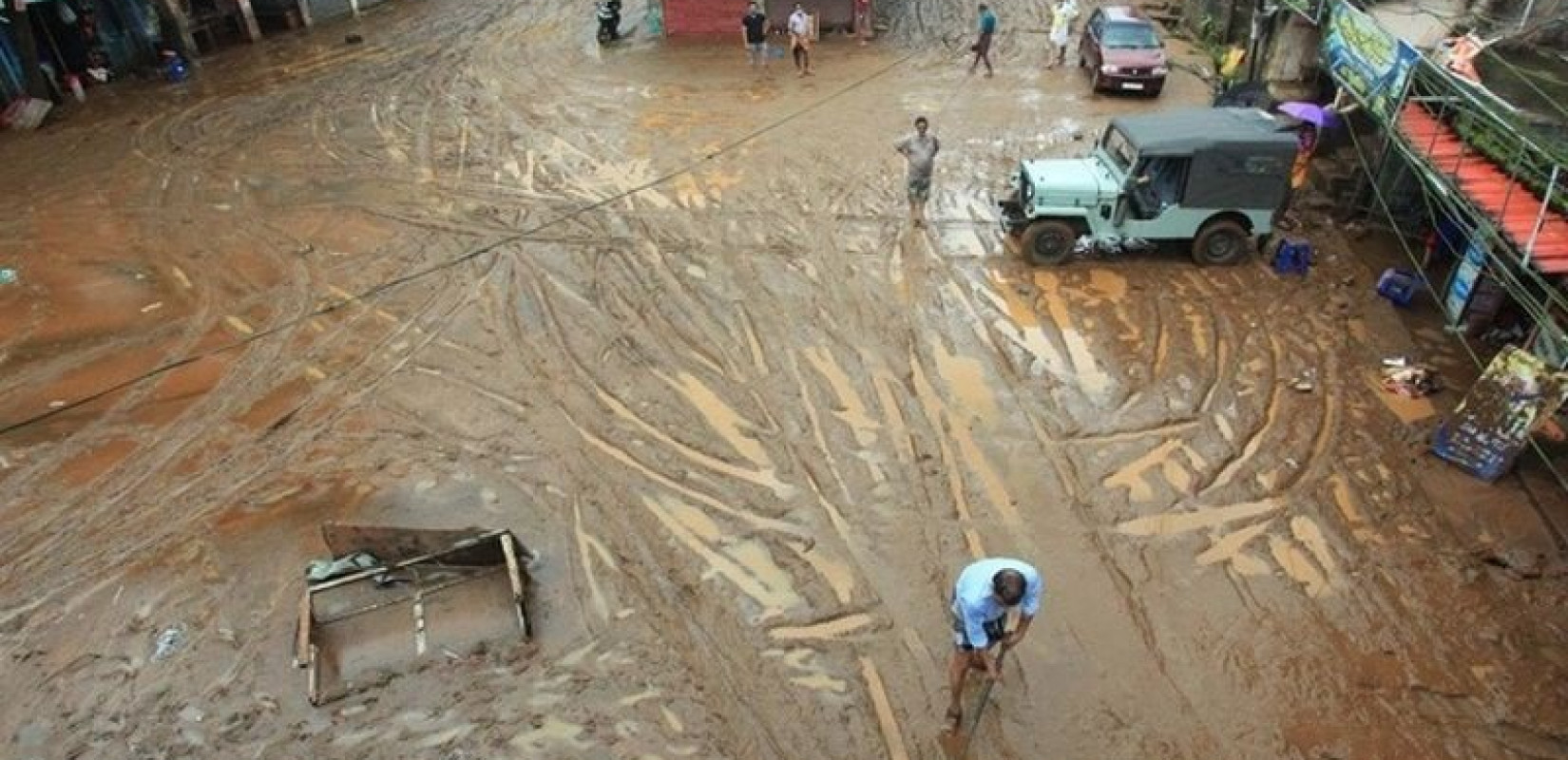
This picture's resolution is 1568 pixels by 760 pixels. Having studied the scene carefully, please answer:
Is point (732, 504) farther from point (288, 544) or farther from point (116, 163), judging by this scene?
point (116, 163)

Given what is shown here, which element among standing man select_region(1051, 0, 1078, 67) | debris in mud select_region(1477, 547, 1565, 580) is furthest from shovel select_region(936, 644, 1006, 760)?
standing man select_region(1051, 0, 1078, 67)

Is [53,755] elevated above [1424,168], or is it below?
below

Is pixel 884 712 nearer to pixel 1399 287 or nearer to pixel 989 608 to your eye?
pixel 989 608

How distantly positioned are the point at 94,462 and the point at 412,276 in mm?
4414

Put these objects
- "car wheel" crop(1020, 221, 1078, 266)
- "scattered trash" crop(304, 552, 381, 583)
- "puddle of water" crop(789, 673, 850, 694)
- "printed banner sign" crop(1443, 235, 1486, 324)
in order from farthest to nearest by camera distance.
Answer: "car wheel" crop(1020, 221, 1078, 266) < "printed banner sign" crop(1443, 235, 1486, 324) < "scattered trash" crop(304, 552, 381, 583) < "puddle of water" crop(789, 673, 850, 694)

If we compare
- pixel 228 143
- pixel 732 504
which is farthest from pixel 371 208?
pixel 732 504

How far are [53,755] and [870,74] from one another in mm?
17870

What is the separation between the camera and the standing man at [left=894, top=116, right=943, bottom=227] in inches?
523

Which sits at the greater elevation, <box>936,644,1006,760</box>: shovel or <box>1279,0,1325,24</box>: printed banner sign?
<box>1279,0,1325,24</box>: printed banner sign

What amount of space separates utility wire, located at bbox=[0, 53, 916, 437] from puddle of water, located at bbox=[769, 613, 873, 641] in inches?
304

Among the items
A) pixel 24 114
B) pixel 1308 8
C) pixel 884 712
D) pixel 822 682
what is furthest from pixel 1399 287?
pixel 24 114

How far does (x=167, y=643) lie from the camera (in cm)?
769

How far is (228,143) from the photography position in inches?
664

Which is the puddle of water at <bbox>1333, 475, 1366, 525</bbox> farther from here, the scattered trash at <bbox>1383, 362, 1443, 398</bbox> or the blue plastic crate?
the blue plastic crate
